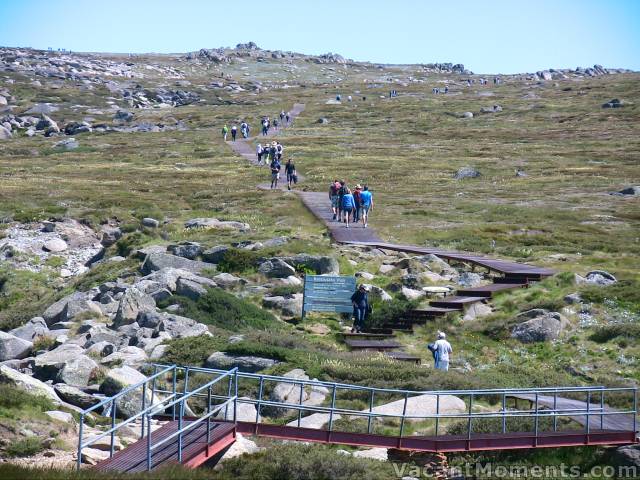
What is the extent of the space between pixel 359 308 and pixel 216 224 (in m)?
17.3

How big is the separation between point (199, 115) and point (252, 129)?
1526 centimetres

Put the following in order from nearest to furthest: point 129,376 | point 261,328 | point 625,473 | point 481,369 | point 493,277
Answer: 1. point 625,473
2. point 129,376
3. point 481,369
4. point 261,328
5. point 493,277

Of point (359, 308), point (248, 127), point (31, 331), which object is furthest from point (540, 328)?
point (248, 127)

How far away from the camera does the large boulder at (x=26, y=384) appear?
19.6m

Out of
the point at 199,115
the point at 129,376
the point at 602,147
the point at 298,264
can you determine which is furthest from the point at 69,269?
the point at 199,115

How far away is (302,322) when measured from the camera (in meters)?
30.5

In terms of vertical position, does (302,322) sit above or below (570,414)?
below

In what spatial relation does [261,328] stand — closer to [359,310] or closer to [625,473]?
[359,310]

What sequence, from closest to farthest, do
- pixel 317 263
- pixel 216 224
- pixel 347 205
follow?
pixel 317 263 < pixel 347 205 < pixel 216 224

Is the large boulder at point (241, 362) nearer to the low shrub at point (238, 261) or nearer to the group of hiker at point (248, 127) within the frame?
the low shrub at point (238, 261)

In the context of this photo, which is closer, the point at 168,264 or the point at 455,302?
the point at 455,302

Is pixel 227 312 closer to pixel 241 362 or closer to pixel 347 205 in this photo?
pixel 241 362

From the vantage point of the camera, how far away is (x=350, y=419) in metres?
19.3

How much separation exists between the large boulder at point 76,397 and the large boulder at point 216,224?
2380 cm
